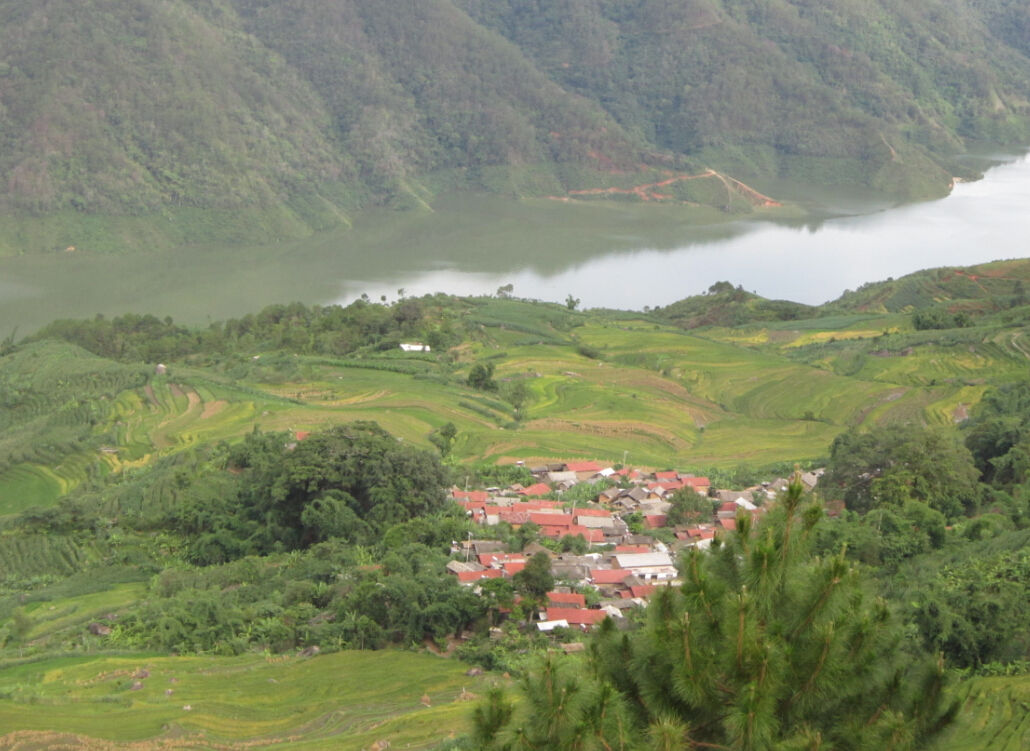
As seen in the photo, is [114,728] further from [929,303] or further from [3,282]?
[3,282]

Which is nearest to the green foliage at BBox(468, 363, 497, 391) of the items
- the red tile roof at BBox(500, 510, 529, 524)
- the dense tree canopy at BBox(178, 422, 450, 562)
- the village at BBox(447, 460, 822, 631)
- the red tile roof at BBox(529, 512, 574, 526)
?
the village at BBox(447, 460, 822, 631)

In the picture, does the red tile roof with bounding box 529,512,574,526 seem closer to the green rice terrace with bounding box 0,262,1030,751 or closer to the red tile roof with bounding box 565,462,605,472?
the green rice terrace with bounding box 0,262,1030,751

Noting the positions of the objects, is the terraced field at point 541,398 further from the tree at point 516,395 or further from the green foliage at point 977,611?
the green foliage at point 977,611

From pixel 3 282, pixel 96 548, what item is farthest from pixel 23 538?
pixel 3 282

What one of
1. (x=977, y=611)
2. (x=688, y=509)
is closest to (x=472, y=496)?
(x=688, y=509)

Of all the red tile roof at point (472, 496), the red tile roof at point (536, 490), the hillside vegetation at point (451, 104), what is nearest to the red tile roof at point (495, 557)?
the red tile roof at point (472, 496)
